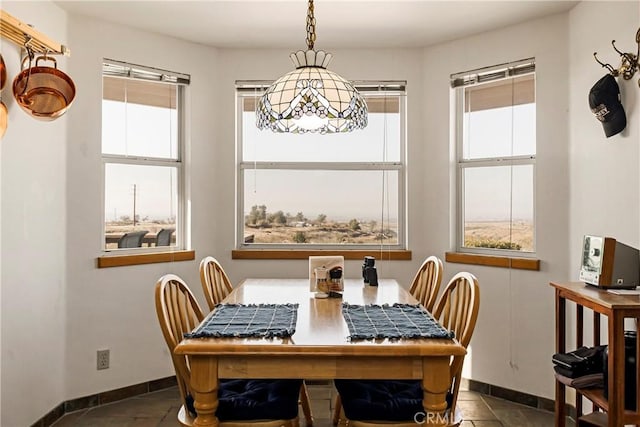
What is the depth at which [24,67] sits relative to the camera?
112 inches

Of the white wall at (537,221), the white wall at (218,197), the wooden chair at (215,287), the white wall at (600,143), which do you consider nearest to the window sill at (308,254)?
the white wall at (218,197)

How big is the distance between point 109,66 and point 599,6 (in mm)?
2868

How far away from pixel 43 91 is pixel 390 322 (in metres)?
1.99

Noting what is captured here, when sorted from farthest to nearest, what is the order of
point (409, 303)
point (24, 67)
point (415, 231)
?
point (415, 231), point (24, 67), point (409, 303)

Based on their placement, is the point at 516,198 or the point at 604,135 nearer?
the point at 604,135

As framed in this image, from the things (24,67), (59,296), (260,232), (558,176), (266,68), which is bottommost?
(59,296)

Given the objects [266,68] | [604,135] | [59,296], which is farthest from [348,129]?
[59,296]

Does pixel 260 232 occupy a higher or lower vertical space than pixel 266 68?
lower

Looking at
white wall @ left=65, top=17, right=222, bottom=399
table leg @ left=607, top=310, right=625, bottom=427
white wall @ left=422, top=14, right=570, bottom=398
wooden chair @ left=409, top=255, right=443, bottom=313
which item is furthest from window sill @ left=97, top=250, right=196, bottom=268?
table leg @ left=607, top=310, right=625, bottom=427

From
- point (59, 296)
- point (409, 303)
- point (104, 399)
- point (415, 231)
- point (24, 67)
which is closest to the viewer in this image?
point (409, 303)

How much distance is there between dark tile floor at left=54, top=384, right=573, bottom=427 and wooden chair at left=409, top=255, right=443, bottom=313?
2.57 feet

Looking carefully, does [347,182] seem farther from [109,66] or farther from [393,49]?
[109,66]

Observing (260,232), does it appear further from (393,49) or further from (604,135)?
(604,135)

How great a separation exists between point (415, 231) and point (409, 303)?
4.82 ft
